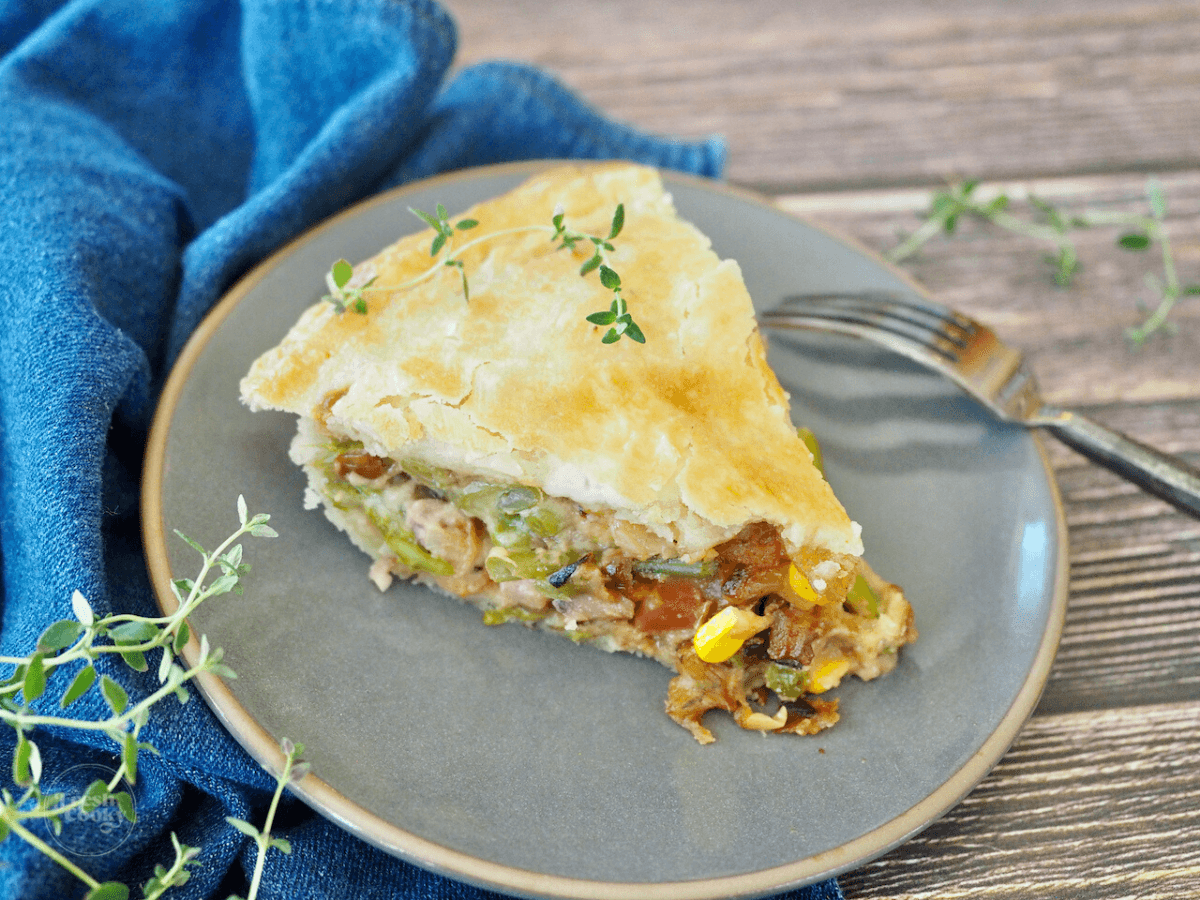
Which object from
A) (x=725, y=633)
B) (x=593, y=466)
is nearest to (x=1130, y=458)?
(x=725, y=633)

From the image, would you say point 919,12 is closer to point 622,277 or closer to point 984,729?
point 622,277

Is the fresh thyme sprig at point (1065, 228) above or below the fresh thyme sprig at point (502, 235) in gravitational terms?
below

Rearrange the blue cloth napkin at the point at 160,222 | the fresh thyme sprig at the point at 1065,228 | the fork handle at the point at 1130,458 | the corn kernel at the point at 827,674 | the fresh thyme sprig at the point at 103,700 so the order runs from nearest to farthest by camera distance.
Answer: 1. the fresh thyme sprig at the point at 103,700
2. the blue cloth napkin at the point at 160,222
3. the corn kernel at the point at 827,674
4. the fork handle at the point at 1130,458
5. the fresh thyme sprig at the point at 1065,228

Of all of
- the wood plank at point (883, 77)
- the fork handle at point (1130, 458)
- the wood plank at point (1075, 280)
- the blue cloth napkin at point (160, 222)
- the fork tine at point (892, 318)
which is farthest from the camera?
the wood plank at point (883, 77)

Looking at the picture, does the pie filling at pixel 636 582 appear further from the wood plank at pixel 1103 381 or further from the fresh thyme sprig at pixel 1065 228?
the fresh thyme sprig at pixel 1065 228

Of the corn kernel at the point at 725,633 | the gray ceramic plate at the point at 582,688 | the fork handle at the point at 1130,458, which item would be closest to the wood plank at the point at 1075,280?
the fork handle at the point at 1130,458

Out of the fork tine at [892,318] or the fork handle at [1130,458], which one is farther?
the fork tine at [892,318]

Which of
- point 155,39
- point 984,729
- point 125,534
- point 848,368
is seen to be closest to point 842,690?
point 984,729

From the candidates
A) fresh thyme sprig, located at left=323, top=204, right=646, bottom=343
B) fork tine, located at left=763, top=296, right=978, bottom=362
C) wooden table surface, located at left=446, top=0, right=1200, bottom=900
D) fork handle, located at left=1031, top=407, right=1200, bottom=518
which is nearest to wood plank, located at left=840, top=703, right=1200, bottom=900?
wooden table surface, located at left=446, top=0, right=1200, bottom=900
